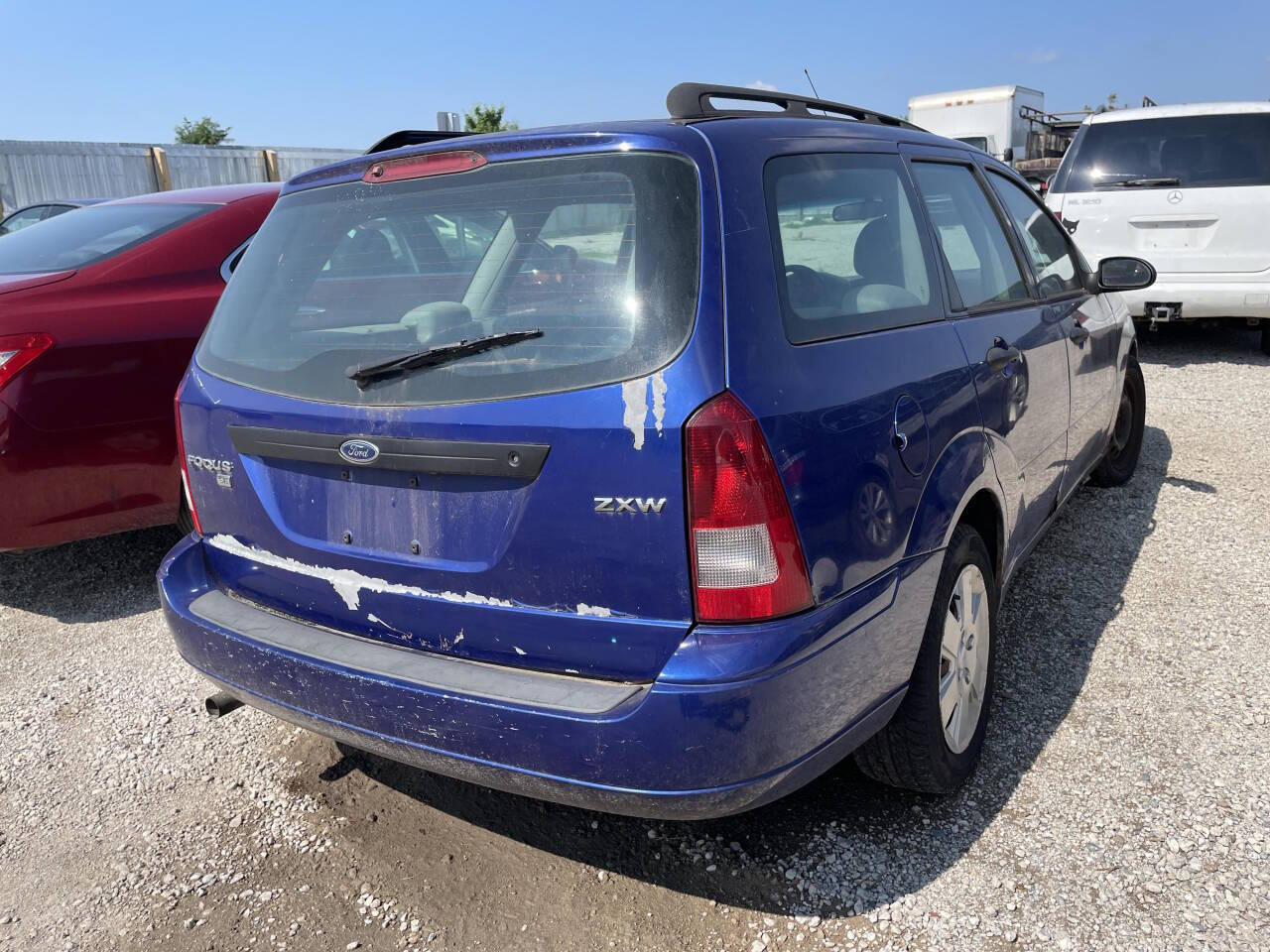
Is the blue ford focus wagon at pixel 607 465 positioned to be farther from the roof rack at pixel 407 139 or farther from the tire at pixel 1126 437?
the tire at pixel 1126 437

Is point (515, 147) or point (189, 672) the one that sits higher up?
point (515, 147)

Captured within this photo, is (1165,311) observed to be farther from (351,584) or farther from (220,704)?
(220,704)

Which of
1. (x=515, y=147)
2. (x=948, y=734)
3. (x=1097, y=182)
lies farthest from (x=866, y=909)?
(x=1097, y=182)

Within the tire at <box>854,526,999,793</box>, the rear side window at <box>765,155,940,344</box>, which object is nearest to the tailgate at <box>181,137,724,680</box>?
the rear side window at <box>765,155,940,344</box>

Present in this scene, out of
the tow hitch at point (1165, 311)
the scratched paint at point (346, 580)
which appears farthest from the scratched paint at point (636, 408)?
the tow hitch at point (1165, 311)

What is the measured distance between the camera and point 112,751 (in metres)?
3.17

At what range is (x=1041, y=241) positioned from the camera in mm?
3836

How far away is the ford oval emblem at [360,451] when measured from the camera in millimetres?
2156

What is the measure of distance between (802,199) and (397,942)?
6.38ft

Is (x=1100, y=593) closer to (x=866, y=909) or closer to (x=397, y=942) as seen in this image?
(x=866, y=909)

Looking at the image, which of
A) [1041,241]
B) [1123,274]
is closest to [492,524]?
[1041,241]

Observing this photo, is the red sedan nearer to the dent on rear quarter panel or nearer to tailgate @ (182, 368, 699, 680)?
tailgate @ (182, 368, 699, 680)

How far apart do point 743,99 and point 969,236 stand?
0.95 meters

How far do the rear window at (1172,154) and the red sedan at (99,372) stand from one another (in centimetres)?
674
